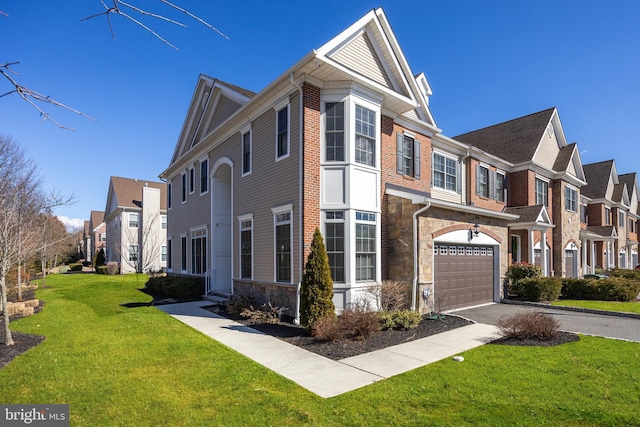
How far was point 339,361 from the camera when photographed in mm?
7262

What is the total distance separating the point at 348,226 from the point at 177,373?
6.12 metres

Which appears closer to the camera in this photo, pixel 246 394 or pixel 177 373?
pixel 246 394

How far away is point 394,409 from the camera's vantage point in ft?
16.5

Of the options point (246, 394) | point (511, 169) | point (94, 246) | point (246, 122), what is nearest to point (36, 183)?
point (246, 122)

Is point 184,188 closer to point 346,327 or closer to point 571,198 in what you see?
point 346,327

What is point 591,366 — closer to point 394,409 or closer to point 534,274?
point 394,409

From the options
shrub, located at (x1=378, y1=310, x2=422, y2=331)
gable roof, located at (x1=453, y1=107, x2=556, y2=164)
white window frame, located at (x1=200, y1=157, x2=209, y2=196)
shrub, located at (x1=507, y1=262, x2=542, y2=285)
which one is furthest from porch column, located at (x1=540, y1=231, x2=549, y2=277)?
white window frame, located at (x1=200, y1=157, x2=209, y2=196)

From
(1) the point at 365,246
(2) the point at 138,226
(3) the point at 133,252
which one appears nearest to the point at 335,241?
(1) the point at 365,246

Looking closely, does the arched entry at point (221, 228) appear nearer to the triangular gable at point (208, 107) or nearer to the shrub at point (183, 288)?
the shrub at point (183, 288)

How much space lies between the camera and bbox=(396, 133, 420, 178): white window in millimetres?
13664

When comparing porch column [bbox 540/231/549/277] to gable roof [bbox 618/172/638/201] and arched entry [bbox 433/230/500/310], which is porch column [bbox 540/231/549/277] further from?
gable roof [bbox 618/172/638/201]

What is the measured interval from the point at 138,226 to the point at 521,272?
3284 centimetres

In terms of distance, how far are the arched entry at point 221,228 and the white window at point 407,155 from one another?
7504 millimetres

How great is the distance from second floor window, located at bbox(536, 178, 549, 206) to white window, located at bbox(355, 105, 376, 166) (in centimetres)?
1522
